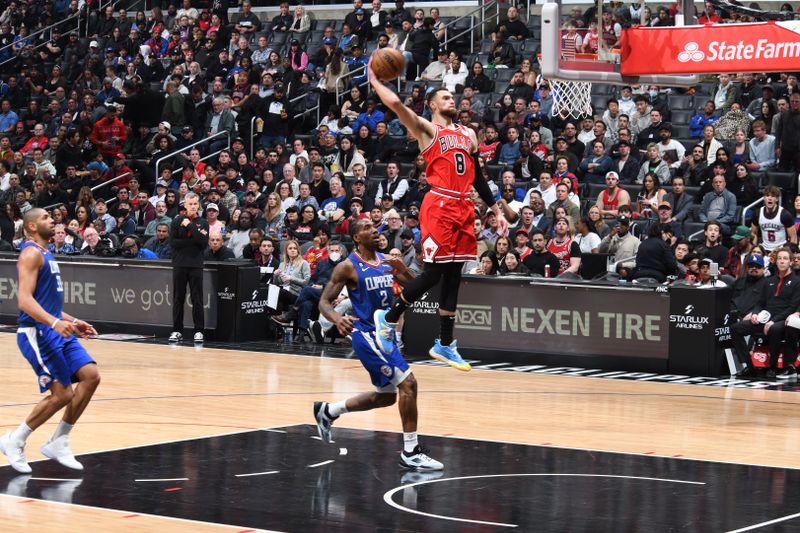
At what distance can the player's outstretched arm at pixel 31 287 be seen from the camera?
8984mm

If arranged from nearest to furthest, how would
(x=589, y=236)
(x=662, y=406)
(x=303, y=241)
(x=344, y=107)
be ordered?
(x=662, y=406), (x=589, y=236), (x=303, y=241), (x=344, y=107)

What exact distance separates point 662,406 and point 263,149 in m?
11.5

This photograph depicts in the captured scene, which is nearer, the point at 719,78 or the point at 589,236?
the point at 589,236

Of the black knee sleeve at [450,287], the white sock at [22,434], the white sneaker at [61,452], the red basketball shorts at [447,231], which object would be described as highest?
the red basketball shorts at [447,231]

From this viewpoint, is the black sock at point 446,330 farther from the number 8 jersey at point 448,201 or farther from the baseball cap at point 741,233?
the baseball cap at point 741,233

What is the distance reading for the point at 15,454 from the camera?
30.4 ft

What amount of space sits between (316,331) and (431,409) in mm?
5605

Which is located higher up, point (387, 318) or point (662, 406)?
point (387, 318)

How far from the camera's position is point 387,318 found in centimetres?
989

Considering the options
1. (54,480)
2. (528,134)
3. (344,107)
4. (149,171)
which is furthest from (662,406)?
(149,171)

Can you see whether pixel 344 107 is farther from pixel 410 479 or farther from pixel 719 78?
pixel 410 479

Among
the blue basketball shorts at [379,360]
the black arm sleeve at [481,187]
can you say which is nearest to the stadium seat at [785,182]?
the black arm sleeve at [481,187]

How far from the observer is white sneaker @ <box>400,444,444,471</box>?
967cm

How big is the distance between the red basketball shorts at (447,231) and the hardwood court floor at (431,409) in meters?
1.86
